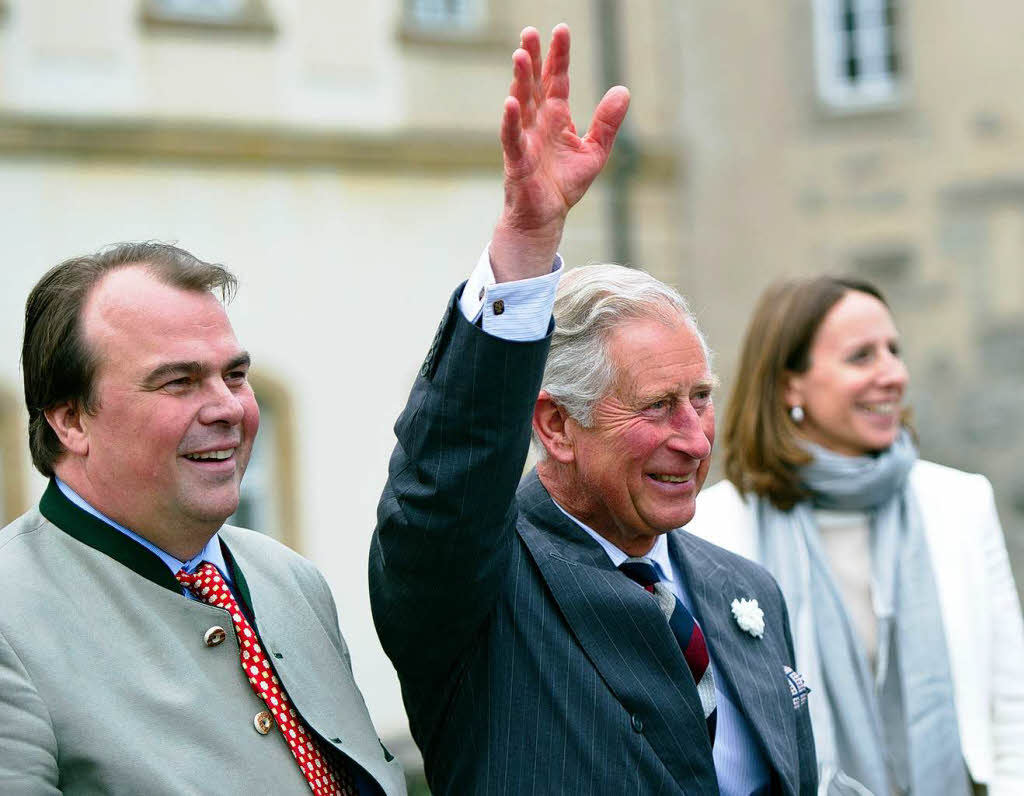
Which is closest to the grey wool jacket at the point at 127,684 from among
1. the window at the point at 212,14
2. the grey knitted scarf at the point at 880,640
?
the grey knitted scarf at the point at 880,640

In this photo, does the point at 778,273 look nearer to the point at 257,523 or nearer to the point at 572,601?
the point at 257,523

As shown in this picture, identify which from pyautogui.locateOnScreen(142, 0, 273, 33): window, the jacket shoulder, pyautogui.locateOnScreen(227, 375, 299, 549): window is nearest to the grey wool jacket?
the jacket shoulder

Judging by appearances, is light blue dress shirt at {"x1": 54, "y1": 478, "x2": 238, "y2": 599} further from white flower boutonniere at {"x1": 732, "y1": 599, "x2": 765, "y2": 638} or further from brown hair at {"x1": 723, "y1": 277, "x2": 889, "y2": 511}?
brown hair at {"x1": 723, "y1": 277, "x2": 889, "y2": 511}

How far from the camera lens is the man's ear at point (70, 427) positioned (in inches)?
119

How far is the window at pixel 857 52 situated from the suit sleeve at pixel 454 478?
11.8 meters

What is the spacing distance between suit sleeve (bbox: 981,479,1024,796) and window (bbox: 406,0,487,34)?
9704 mm

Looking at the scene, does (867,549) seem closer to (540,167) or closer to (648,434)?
(648,434)

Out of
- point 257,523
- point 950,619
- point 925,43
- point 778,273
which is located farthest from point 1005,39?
point 950,619

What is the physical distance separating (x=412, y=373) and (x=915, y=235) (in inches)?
168

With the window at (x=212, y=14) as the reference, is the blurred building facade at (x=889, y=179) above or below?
below

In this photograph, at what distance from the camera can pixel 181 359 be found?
3.02m

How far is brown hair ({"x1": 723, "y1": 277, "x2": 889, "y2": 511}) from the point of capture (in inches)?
191

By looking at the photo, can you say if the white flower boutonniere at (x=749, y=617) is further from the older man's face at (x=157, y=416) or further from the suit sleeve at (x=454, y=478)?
the older man's face at (x=157, y=416)

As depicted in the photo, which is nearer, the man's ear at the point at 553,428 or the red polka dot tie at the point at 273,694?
the red polka dot tie at the point at 273,694
